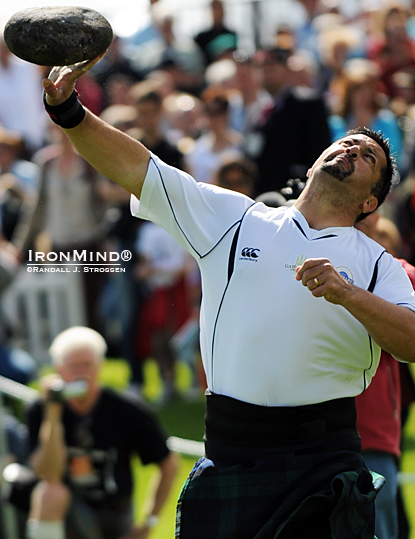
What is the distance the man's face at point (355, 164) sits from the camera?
2.73m

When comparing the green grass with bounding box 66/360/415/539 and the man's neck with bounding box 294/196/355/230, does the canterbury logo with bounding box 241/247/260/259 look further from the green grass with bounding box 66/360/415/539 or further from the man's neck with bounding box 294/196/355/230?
the green grass with bounding box 66/360/415/539

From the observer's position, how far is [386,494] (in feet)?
10.8

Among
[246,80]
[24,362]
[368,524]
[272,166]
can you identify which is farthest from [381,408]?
[246,80]

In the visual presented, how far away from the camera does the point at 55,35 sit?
2.57m

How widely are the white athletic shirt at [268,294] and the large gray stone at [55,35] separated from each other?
380mm

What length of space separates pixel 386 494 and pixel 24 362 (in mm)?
2836

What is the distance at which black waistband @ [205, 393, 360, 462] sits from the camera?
2.62m

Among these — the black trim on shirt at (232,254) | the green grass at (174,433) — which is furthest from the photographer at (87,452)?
the black trim on shirt at (232,254)

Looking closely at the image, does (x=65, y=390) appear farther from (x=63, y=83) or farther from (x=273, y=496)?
(x=63, y=83)

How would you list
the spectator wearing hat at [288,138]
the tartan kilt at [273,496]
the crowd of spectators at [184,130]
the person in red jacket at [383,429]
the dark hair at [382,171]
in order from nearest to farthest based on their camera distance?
the tartan kilt at [273,496]
the dark hair at [382,171]
the person in red jacket at [383,429]
the spectator wearing hat at [288,138]
the crowd of spectators at [184,130]

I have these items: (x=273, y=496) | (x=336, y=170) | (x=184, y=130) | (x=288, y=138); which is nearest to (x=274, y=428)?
(x=273, y=496)

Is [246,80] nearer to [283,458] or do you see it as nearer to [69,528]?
[69,528]

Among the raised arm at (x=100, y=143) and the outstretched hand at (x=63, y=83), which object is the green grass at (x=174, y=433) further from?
the outstretched hand at (x=63, y=83)

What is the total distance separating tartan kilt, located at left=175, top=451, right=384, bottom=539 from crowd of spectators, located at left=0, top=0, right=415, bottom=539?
1.01 metres
